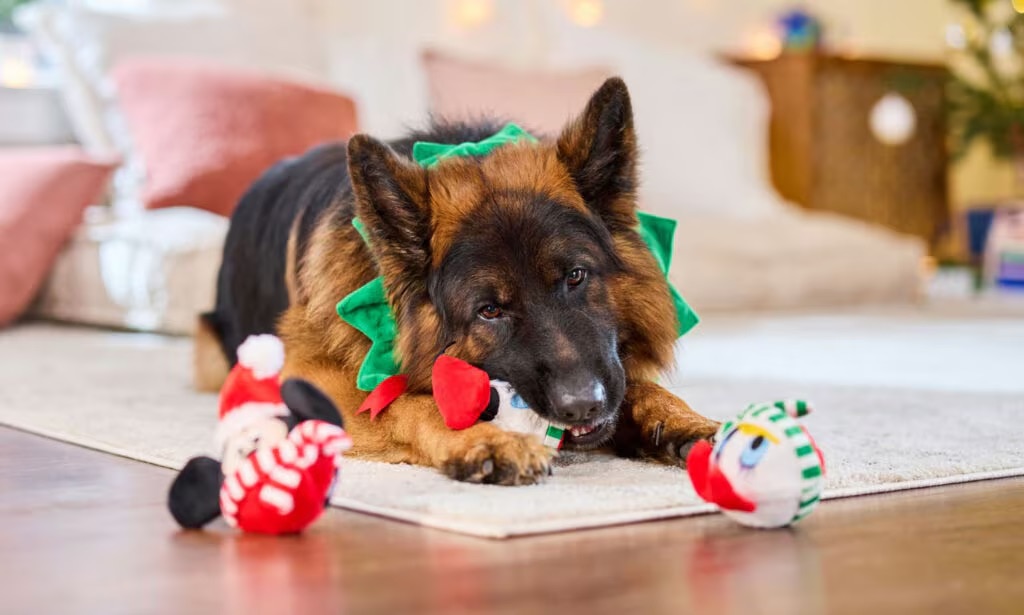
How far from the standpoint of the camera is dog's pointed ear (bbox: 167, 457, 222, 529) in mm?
1790

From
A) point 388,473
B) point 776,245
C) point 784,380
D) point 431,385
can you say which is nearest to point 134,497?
point 388,473

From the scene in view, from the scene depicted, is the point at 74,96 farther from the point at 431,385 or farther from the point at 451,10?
the point at 431,385

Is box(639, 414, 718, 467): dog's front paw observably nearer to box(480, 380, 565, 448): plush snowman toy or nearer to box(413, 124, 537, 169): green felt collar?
box(480, 380, 565, 448): plush snowman toy

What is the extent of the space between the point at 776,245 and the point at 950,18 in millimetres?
5515

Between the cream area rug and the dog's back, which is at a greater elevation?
the dog's back

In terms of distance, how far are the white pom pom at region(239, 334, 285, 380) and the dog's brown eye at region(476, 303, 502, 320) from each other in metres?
0.37

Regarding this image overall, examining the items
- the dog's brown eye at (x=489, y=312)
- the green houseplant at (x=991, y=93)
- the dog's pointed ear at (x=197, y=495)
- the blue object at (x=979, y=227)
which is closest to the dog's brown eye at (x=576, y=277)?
the dog's brown eye at (x=489, y=312)

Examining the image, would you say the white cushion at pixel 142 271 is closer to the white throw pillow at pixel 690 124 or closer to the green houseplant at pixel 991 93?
the white throw pillow at pixel 690 124

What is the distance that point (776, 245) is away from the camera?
6.09 metres

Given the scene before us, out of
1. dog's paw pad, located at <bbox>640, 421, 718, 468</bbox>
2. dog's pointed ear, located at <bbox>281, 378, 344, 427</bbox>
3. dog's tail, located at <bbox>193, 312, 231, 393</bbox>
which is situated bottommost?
dog's tail, located at <bbox>193, 312, 231, 393</bbox>

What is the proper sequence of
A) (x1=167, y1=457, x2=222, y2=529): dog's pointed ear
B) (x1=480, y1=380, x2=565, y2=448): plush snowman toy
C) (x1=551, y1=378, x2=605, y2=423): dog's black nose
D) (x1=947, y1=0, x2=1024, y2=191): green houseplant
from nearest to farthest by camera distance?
(x1=167, y1=457, x2=222, y2=529): dog's pointed ear, (x1=551, y1=378, x2=605, y2=423): dog's black nose, (x1=480, y1=380, x2=565, y2=448): plush snowman toy, (x1=947, y1=0, x2=1024, y2=191): green houseplant

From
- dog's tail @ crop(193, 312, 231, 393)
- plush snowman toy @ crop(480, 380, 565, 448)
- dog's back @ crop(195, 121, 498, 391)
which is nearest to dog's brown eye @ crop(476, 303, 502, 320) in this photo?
plush snowman toy @ crop(480, 380, 565, 448)

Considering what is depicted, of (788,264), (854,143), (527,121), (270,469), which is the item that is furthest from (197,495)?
(854,143)

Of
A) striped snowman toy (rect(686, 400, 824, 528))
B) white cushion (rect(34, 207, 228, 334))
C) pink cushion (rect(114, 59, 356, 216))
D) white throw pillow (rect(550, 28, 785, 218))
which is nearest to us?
striped snowman toy (rect(686, 400, 824, 528))
